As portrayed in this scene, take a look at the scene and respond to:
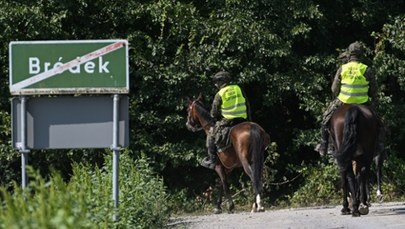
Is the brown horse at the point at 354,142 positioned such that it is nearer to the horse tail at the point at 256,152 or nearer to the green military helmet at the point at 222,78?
the horse tail at the point at 256,152

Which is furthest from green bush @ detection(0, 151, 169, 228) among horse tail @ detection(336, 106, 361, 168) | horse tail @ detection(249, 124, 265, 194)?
horse tail @ detection(336, 106, 361, 168)

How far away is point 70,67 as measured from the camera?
11156mm

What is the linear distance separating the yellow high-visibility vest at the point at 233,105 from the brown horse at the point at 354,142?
120 inches

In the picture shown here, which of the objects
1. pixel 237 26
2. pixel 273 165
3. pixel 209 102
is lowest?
pixel 273 165

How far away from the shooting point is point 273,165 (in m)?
23.0

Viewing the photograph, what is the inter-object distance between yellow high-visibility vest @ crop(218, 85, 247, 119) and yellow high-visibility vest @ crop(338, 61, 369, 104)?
10.0 feet

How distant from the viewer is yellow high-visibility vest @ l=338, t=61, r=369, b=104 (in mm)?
15570

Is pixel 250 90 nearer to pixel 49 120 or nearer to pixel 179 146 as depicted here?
pixel 179 146

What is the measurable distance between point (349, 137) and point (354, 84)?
102 cm

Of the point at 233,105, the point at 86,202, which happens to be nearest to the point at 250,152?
the point at 233,105

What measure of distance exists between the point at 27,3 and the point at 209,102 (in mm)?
4399

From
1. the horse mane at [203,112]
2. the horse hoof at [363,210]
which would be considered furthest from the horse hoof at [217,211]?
the horse hoof at [363,210]

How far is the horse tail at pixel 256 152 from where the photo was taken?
17.4 metres

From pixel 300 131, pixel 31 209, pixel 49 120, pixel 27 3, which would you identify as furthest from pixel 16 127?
pixel 300 131
